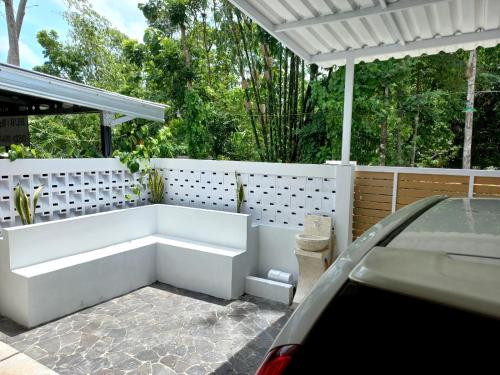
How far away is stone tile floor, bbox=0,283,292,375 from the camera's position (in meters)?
2.93

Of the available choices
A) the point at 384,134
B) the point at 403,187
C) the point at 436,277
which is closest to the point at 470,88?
the point at 384,134

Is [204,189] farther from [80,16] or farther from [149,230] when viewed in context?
[80,16]

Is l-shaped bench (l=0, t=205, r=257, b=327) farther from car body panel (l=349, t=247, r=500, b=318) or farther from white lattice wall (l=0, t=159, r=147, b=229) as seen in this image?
car body panel (l=349, t=247, r=500, b=318)

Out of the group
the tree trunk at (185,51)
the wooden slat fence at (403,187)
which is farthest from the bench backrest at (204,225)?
the tree trunk at (185,51)

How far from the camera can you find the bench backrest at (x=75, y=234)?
3.69 m

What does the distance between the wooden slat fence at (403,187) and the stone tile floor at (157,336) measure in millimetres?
1558

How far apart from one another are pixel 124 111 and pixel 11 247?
259cm

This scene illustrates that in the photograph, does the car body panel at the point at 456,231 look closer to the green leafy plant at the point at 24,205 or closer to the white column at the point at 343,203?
the white column at the point at 343,203

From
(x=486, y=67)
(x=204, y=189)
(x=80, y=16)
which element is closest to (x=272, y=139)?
(x=204, y=189)

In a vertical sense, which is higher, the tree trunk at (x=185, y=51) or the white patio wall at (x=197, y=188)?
the tree trunk at (x=185, y=51)

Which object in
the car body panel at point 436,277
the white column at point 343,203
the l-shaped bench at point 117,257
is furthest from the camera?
the white column at point 343,203

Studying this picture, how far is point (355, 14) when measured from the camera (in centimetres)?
325

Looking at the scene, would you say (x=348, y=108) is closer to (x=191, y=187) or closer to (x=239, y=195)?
(x=239, y=195)

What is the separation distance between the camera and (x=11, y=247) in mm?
3600
